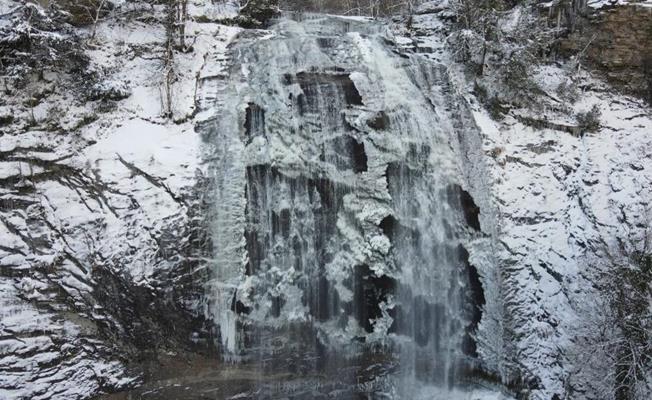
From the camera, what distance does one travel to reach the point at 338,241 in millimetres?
10039

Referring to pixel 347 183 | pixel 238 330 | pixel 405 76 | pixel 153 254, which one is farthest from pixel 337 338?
pixel 405 76

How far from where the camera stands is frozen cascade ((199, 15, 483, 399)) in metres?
9.57

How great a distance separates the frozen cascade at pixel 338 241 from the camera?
9.57m

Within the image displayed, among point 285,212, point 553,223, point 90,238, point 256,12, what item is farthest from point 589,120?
point 90,238

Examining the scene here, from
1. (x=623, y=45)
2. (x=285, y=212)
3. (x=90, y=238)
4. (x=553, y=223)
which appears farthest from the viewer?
(x=623, y=45)

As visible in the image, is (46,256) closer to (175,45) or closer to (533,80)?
(175,45)

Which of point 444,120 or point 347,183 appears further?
point 444,120

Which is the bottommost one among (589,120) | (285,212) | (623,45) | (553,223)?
(553,223)

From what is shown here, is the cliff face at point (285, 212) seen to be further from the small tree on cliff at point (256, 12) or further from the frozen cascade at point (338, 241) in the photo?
the small tree on cliff at point (256, 12)

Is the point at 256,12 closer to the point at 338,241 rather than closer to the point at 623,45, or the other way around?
the point at 338,241

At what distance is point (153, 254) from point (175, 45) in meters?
5.55

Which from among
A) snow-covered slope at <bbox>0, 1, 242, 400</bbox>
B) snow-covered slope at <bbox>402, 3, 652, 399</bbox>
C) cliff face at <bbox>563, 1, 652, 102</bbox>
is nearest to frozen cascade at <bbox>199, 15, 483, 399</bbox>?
snow-covered slope at <bbox>402, 3, 652, 399</bbox>

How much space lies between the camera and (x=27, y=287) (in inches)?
343

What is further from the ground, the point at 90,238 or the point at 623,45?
the point at 623,45
